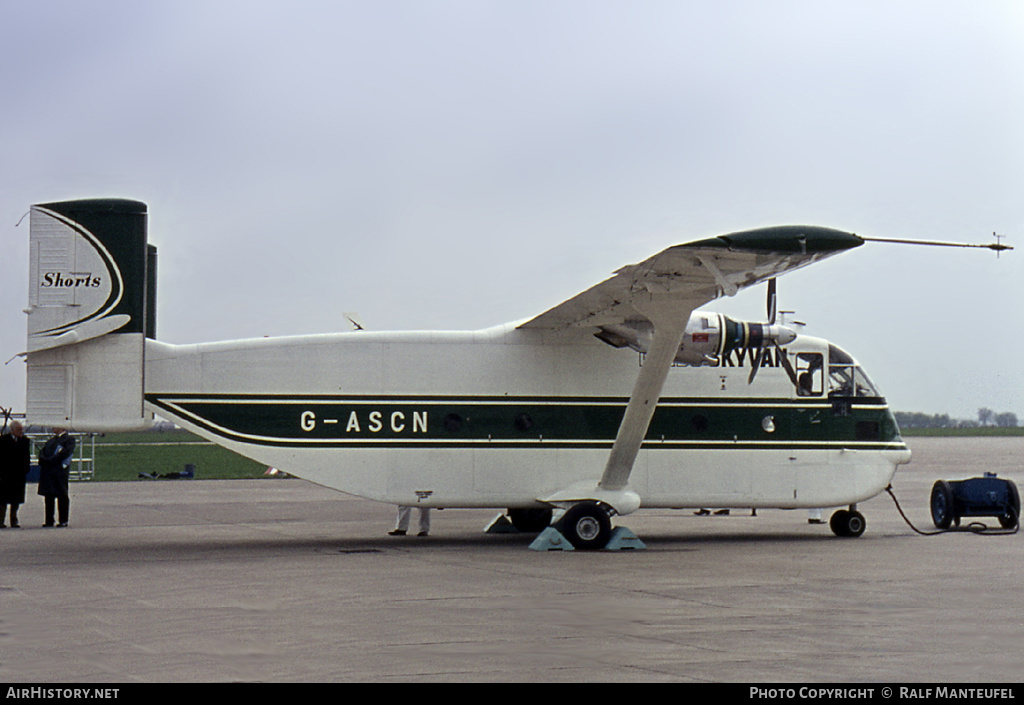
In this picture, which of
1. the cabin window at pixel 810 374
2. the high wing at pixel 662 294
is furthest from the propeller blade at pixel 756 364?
the high wing at pixel 662 294

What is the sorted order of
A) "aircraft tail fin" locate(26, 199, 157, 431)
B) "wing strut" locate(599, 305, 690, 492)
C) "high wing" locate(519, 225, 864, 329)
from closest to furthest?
"high wing" locate(519, 225, 864, 329)
"wing strut" locate(599, 305, 690, 492)
"aircraft tail fin" locate(26, 199, 157, 431)

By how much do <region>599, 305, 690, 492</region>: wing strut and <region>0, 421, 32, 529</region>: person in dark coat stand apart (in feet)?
33.3

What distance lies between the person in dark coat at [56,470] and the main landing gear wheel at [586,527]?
9.05 m

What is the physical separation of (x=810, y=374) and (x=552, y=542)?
5477mm

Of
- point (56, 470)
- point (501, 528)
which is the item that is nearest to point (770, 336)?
point (501, 528)

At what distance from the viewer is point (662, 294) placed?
1355 centimetres

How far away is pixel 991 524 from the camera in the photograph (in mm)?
20344

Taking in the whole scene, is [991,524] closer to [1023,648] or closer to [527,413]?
[527,413]

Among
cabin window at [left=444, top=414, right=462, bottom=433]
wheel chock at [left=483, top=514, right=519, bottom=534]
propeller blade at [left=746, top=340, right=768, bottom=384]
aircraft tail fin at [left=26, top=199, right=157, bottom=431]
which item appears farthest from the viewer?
wheel chock at [left=483, top=514, right=519, bottom=534]

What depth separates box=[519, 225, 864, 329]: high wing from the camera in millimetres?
11320

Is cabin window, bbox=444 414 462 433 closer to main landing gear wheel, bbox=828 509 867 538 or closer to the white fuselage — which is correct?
the white fuselage

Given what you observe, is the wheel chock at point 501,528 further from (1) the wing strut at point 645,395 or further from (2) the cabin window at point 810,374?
(2) the cabin window at point 810,374

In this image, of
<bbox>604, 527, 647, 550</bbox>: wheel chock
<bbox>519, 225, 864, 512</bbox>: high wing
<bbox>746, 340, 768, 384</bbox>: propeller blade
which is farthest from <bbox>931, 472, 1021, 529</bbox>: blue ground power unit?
<bbox>604, 527, 647, 550</bbox>: wheel chock
